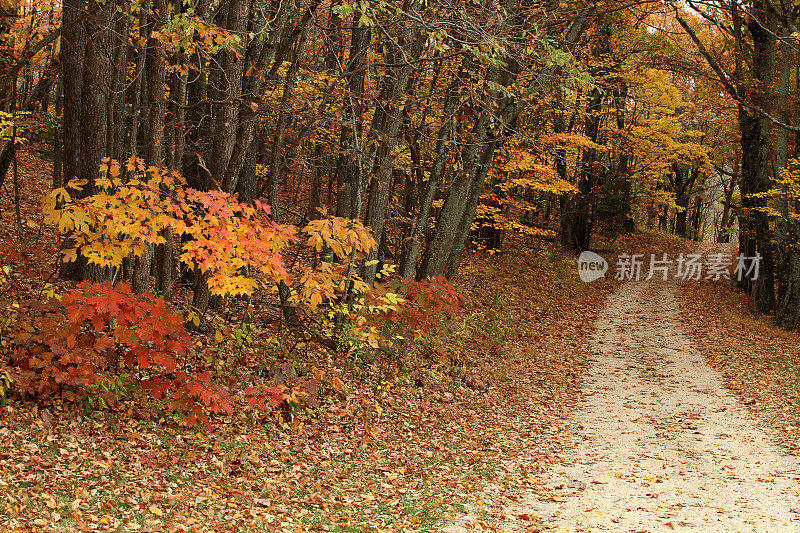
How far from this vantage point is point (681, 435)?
820cm

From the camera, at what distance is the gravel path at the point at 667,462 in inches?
222

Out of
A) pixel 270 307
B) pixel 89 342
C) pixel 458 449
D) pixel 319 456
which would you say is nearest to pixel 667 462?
pixel 458 449

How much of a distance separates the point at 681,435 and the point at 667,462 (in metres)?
1.19

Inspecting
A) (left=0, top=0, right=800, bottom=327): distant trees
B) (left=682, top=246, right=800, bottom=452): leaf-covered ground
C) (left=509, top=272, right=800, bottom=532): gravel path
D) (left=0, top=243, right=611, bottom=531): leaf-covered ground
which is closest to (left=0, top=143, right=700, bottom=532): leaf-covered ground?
(left=0, top=243, right=611, bottom=531): leaf-covered ground

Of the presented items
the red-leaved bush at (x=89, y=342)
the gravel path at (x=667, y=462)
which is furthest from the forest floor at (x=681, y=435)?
the red-leaved bush at (x=89, y=342)

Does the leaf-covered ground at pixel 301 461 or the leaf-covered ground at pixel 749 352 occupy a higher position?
the leaf-covered ground at pixel 749 352

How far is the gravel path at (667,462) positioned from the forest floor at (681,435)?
1cm

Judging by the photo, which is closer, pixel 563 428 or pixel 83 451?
pixel 83 451

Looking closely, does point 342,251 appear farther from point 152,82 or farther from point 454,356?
point 454,356

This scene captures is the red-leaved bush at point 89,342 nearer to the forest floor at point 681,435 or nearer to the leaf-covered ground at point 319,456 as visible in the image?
the leaf-covered ground at point 319,456

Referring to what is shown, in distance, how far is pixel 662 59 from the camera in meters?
16.6

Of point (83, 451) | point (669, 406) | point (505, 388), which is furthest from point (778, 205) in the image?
point (83, 451)

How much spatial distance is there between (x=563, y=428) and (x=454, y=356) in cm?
281

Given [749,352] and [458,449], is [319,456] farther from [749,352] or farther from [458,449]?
[749,352]
